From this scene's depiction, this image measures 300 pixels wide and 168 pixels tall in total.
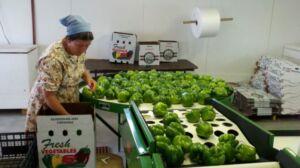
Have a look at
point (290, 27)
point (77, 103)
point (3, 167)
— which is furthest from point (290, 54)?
point (3, 167)

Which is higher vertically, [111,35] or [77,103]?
[111,35]

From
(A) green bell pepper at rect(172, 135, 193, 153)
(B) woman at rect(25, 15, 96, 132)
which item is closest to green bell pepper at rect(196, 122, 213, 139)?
(A) green bell pepper at rect(172, 135, 193, 153)

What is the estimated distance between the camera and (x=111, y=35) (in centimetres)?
438

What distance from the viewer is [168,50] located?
4.30 meters

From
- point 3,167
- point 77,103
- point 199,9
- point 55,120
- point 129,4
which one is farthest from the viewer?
point 129,4

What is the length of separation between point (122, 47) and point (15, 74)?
1.46m

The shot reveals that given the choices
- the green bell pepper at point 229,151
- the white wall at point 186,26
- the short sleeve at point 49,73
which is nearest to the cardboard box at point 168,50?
the white wall at point 186,26

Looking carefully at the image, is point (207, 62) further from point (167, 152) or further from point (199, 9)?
point (167, 152)

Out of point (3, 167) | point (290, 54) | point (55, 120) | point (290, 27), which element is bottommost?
point (3, 167)

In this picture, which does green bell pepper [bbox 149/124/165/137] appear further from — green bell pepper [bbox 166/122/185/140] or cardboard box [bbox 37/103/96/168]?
cardboard box [bbox 37/103/96/168]

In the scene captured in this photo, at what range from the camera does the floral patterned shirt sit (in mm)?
2137

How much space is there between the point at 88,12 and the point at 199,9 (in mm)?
1602

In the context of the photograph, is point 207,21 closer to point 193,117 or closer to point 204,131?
point 193,117

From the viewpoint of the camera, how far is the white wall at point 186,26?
429 cm
